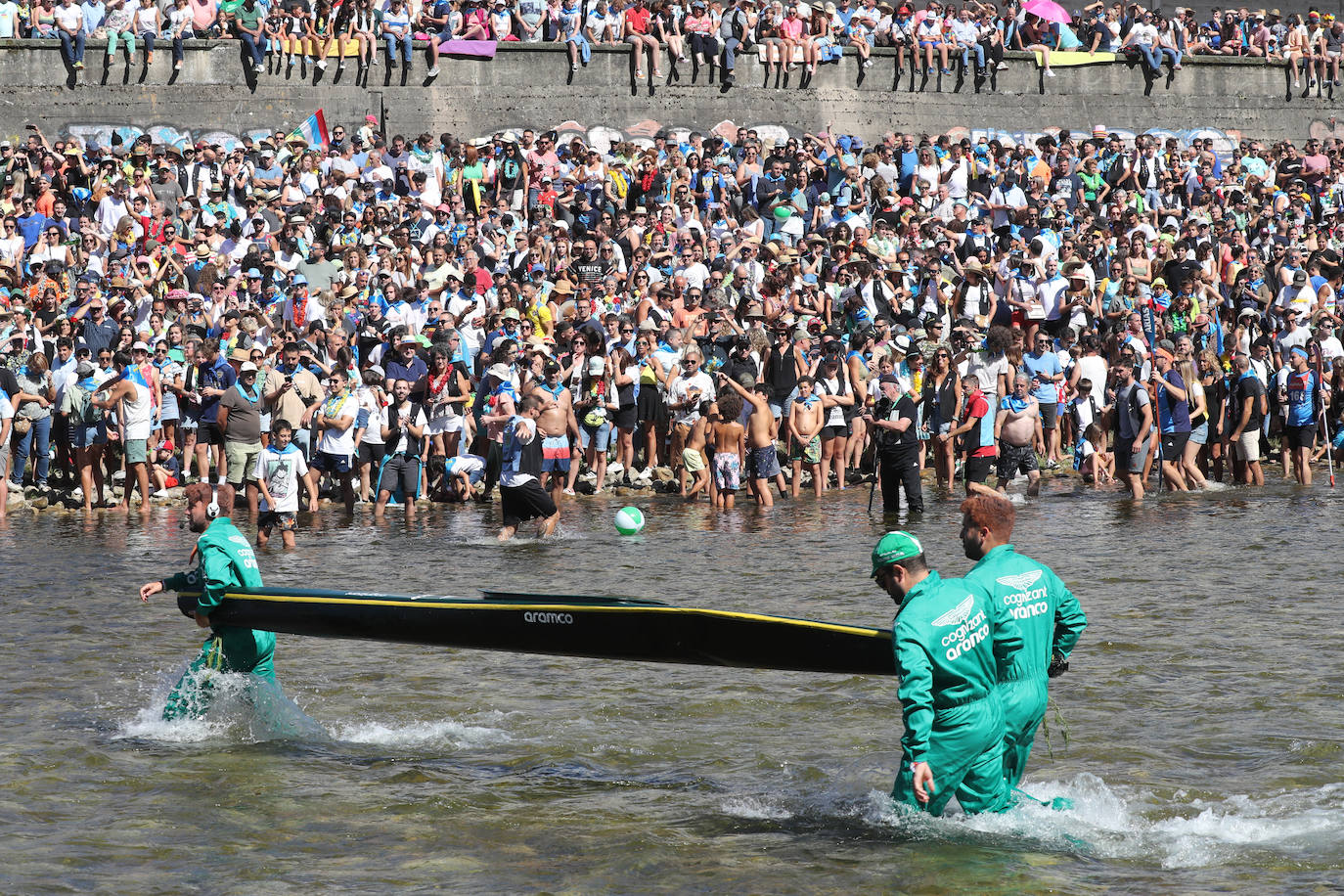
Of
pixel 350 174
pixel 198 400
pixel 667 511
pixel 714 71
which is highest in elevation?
pixel 714 71

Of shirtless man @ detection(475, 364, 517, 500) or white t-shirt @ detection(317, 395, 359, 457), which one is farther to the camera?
shirtless man @ detection(475, 364, 517, 500)

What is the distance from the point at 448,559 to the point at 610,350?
5025 mm

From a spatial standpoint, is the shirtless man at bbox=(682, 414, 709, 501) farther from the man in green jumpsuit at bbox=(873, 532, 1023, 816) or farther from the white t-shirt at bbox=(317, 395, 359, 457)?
the man in green jumpsuit at bbox=(873, 532, 1023, 816)

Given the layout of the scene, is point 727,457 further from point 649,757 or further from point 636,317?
point 649,757

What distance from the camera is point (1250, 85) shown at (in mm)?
30938

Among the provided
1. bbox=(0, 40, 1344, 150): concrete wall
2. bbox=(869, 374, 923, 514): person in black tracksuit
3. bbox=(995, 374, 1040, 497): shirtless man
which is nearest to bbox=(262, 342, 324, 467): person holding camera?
bbox=(869, 374, 923, 514): person in black tracksuit

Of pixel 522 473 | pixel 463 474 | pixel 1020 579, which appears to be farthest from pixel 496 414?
pixel 1020 579

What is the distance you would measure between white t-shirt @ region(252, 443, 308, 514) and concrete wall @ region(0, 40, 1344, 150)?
12617 millimetres

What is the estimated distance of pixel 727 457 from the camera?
16.9 metres

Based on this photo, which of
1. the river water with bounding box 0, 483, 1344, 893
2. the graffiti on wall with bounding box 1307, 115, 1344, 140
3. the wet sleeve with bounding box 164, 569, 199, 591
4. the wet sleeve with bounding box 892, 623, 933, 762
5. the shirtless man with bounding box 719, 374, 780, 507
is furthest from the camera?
the graffiti on wall with bounding box 1307, 115, 1344, 140

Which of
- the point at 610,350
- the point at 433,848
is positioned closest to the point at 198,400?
the point at 610,350

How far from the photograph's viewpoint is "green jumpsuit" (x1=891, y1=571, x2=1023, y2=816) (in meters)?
5.85

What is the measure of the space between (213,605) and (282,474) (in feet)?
21.8

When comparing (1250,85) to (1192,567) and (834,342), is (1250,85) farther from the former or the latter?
(1192,567)
